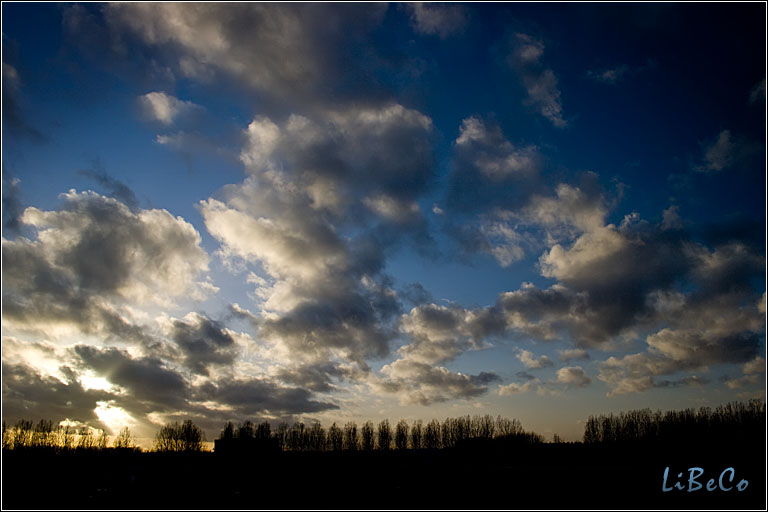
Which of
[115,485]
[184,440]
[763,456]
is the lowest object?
[184,440]

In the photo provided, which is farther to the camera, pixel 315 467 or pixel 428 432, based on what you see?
pixel 428 432

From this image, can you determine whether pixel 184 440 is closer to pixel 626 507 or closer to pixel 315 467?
pixel 315 467

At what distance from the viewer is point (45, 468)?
106312mm

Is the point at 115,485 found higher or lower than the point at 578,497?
lower

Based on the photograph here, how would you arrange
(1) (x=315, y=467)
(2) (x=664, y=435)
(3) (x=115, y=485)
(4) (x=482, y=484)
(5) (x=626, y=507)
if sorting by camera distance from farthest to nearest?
(2) (x=664, y=435) → (1) (x=315, y=467) → (3) (x=115, y=485) → (4) (x=482, y=484) → (5) (x=626, y=507)

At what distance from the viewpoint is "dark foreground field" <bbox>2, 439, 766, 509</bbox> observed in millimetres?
54406

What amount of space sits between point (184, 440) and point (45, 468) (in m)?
51.8

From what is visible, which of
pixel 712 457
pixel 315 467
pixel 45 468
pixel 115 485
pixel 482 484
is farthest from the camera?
pixel 45 468

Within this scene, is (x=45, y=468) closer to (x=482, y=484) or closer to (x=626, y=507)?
(x=482, y=484)

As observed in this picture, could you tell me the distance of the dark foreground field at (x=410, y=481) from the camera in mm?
54406

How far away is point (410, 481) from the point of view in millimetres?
74375

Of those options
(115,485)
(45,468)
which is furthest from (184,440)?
(115,485)

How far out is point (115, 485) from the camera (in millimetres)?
85500

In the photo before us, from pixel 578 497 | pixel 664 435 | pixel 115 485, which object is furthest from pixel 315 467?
pixel 664 435
